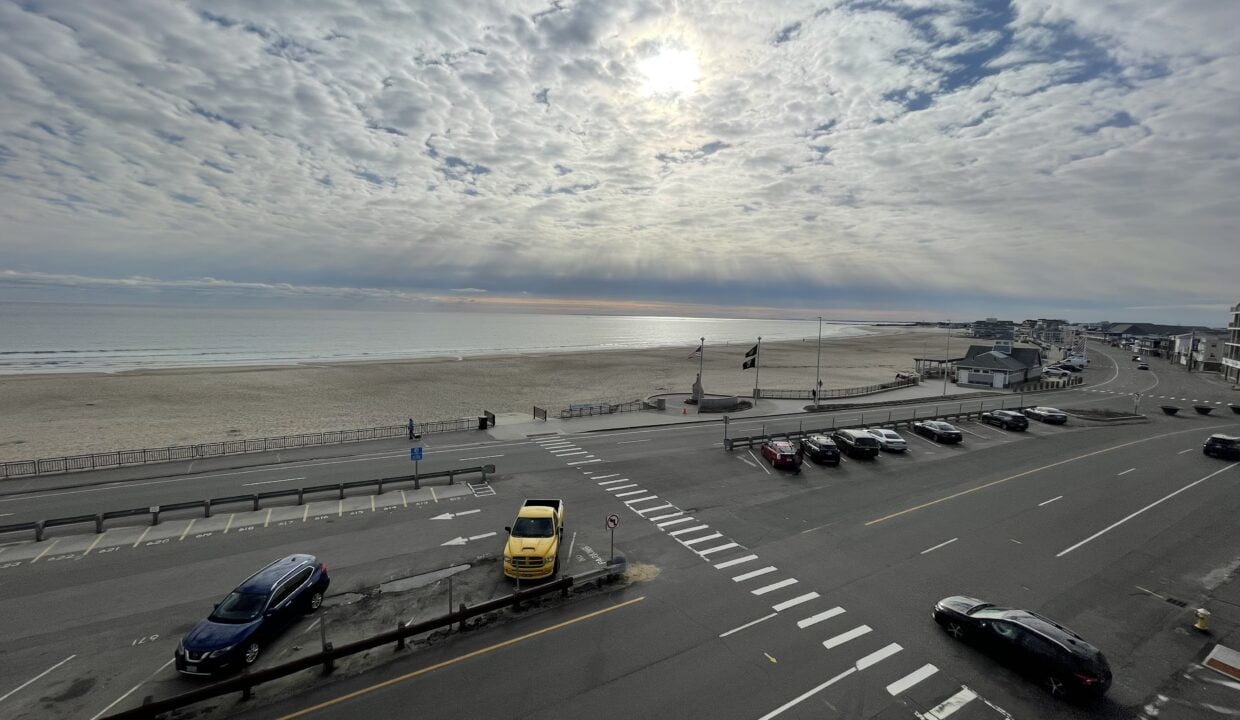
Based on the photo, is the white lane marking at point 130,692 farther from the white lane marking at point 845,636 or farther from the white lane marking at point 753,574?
the white lane marking at point 845,636

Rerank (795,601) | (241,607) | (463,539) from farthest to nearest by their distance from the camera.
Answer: (463,539), (795,601), (241,607)

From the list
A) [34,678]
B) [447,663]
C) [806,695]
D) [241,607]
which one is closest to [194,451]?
[34,678]

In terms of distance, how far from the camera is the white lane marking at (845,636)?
38.1 ft

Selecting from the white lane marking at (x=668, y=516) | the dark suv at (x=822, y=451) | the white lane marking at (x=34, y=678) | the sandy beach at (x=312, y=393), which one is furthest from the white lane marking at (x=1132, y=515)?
the sandy beach at (x=312, y=393)

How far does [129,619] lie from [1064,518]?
31226mm

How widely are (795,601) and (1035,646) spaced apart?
16.5 ft

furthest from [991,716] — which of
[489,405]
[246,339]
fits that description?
[246,339]

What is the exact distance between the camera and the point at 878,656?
36.8 feet

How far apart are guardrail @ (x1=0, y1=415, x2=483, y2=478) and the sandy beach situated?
5.42 metres

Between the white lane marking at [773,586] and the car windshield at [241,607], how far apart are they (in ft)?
40.7

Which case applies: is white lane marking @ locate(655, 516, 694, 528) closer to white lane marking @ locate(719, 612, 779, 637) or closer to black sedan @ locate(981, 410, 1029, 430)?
white lane marking @ locate(719, 612, 779, 637)

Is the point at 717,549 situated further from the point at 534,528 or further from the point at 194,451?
the point at 194,451

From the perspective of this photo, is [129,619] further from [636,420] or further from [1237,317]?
[1237,317]

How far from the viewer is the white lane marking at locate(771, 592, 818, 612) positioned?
515 inches
